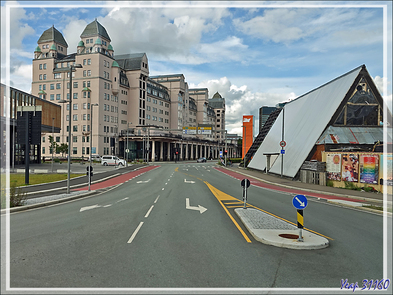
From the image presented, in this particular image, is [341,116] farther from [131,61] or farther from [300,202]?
[131,61]

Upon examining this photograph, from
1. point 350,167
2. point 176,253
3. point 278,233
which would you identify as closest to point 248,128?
point 350,167

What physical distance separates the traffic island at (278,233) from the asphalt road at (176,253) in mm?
288

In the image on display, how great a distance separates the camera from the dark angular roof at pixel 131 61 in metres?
91.8

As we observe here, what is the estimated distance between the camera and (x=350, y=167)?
77.6 feet

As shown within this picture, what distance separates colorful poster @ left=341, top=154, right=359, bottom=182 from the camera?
2317 centimetres

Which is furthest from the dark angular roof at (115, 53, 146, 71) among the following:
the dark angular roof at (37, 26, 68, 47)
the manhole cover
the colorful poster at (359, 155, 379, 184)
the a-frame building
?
the manhole cover

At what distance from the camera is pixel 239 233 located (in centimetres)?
996

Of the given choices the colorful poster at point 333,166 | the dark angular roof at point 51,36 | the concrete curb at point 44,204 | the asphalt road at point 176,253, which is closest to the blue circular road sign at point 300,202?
the asphalt road at point 176,253

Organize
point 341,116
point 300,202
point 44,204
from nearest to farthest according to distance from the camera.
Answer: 1. point 300,202
2. point 44,204
3. point 341,116

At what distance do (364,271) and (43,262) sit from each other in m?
7.47

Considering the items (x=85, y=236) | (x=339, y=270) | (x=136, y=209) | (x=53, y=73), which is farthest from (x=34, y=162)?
(x=339, y=270)

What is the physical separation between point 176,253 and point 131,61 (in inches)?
3672

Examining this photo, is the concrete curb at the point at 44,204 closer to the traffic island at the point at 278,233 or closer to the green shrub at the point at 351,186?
the traffic island at the point at 278,233

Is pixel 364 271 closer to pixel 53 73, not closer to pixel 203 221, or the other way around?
pixel 203 221
